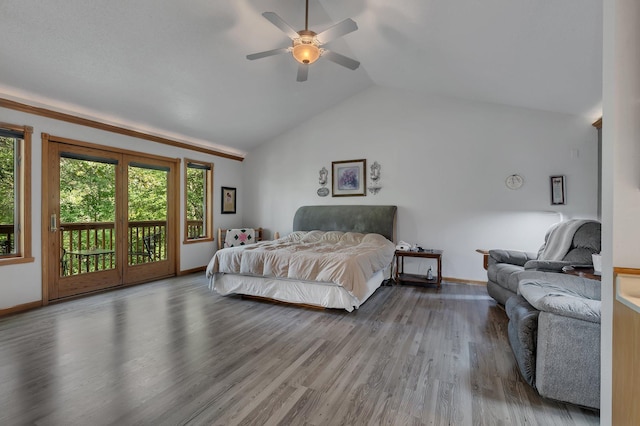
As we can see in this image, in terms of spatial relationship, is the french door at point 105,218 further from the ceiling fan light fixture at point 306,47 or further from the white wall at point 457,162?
the ceiling fan light fixture at point 306,47

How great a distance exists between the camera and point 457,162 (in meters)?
4.80

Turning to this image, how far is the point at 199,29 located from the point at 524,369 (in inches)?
166

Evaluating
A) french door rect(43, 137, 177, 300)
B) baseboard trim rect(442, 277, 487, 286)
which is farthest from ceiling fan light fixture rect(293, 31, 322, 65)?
baseboard trim rect(442, 277, 487, 286)

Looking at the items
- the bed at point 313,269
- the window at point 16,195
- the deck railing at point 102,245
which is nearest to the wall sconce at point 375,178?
the bed at point 313,269

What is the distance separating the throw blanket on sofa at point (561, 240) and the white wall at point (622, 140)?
2.25 m

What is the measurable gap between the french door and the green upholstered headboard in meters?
2.44

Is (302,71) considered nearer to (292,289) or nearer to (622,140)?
(292,289)

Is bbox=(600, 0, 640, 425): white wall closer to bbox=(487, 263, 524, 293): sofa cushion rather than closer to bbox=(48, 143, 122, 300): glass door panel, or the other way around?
bbox=(487, 263, 524, 293): sofa cushion

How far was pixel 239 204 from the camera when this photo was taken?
6.70m

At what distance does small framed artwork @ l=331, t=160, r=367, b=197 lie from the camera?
5512 millimetres

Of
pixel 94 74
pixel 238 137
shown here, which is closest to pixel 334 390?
pixel 94 74

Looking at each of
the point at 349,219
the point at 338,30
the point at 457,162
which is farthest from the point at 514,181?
the point at 338,30

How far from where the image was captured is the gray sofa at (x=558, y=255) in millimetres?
2932

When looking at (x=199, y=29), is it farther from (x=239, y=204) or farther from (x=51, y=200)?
(x=239, y=204)
